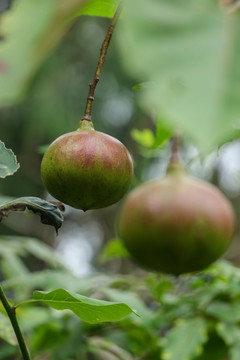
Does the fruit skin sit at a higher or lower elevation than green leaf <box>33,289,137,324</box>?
higher

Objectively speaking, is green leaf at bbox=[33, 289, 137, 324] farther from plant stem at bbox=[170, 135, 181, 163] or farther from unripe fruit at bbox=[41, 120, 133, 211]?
plant stem at bbox=[170, 135, 181, 163]

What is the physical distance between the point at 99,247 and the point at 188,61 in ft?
19.6

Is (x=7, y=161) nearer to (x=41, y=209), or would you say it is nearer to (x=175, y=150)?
(x=41, y=209)

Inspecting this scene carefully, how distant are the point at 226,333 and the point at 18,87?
0.98m

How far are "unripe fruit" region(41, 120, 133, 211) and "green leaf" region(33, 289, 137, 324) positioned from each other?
16 cm

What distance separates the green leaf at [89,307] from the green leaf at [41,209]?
0.34 ft

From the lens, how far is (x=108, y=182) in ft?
2.03

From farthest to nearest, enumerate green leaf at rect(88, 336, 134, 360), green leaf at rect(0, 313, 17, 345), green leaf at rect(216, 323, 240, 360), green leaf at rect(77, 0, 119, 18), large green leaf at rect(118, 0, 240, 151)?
green leaf at rect(88, 336, 134, 360) < green leaf at rect(216, 323, 240, 360) < green leaf at rect(0, 313, 17, 345) < green leaf at rect(77, 0, 119, 18) < large green leaf at rect(118, 0, 240, 151)

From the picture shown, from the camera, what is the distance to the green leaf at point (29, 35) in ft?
0.92

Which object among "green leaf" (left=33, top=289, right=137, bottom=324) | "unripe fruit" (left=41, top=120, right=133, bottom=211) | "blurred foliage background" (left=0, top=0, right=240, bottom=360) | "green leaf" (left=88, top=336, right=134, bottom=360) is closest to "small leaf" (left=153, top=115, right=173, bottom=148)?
"blurred foliage background" (left=0, top=0, right=240, bottom=360)

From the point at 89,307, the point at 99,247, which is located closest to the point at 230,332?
the point at 89,307

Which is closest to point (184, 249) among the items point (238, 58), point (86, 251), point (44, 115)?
point (238, 58)

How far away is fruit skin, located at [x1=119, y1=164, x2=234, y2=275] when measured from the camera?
0.42 m

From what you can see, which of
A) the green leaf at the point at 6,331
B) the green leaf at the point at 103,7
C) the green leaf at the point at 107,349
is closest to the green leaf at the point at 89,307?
the green leaf at the point at 6,331
